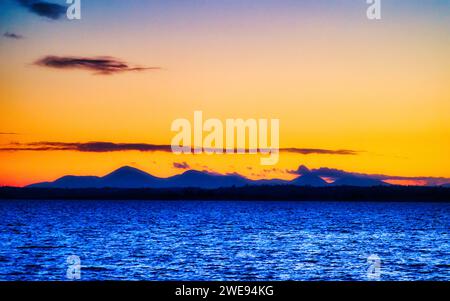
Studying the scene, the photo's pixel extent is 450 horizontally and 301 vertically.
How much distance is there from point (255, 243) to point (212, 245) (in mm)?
5376

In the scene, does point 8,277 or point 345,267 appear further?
point 345,267

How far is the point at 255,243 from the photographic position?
6316 centimetres

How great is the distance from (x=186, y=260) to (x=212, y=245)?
14.3 m
